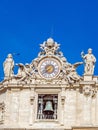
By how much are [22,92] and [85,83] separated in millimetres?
3467

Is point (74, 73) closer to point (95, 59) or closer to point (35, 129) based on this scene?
point (95, 59)

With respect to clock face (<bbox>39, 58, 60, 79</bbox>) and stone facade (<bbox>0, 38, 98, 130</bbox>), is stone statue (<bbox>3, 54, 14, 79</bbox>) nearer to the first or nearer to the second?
stone facade (<bbox>0, 38, 98, 130</bbox>)

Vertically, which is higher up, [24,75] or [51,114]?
[24,75]

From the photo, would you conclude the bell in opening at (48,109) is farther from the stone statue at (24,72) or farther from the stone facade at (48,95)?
the stone statue at (24,72)

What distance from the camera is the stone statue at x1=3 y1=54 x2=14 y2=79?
3427 centimetres

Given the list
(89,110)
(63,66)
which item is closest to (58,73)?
(63,66)

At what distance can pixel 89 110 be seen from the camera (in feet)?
107

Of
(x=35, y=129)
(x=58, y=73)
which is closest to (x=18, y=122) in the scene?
(x=35, y=129)

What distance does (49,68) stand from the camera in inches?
1348

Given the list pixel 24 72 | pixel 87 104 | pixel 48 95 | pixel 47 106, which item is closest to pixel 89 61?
pixel 87 104

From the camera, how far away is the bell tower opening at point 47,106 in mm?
33469

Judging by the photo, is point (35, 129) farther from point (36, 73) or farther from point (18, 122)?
point (36, 73)

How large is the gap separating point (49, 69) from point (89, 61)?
225 centimetres

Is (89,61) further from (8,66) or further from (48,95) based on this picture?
(8,66)
